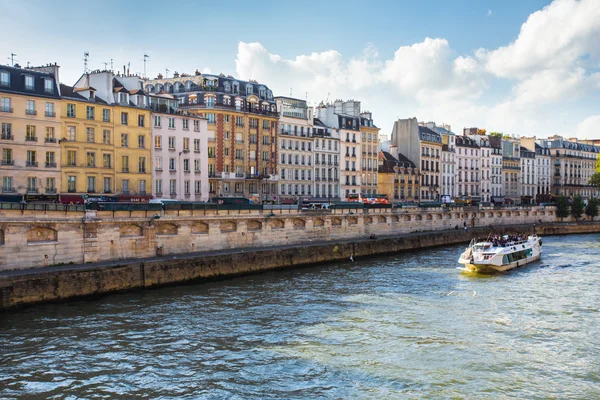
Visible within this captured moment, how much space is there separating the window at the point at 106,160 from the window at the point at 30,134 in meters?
6.18

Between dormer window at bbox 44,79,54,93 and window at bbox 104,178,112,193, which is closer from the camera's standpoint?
dormer window at bbox 44,79,54,93

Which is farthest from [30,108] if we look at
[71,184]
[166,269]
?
[166,269]

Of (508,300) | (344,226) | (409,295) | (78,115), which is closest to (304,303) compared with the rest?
(409,295)

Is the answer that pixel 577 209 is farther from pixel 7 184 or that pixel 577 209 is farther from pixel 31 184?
pixel 7 184

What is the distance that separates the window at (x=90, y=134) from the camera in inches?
2007

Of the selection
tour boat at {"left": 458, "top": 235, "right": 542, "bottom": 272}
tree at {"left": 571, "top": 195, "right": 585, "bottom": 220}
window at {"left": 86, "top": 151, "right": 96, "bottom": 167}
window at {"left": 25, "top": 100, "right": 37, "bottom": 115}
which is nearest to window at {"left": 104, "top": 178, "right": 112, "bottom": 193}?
window at {"left": 86, "top": 151, "right": 96, "bottom": 167}

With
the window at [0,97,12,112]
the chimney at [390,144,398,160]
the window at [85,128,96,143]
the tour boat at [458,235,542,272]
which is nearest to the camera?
the tour boat at [458,235,542,272]

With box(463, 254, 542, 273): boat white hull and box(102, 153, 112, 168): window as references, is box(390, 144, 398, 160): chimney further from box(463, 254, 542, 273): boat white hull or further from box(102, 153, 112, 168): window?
box(102, 153, 112, 168): window

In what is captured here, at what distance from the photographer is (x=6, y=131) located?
4575cm

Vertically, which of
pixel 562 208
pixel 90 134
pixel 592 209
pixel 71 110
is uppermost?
pixel 71 110

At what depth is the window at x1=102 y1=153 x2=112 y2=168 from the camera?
52.3 m

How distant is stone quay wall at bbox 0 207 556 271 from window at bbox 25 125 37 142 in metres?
15.3

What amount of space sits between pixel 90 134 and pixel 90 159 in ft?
6.64

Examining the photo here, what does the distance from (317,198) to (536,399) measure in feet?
207
